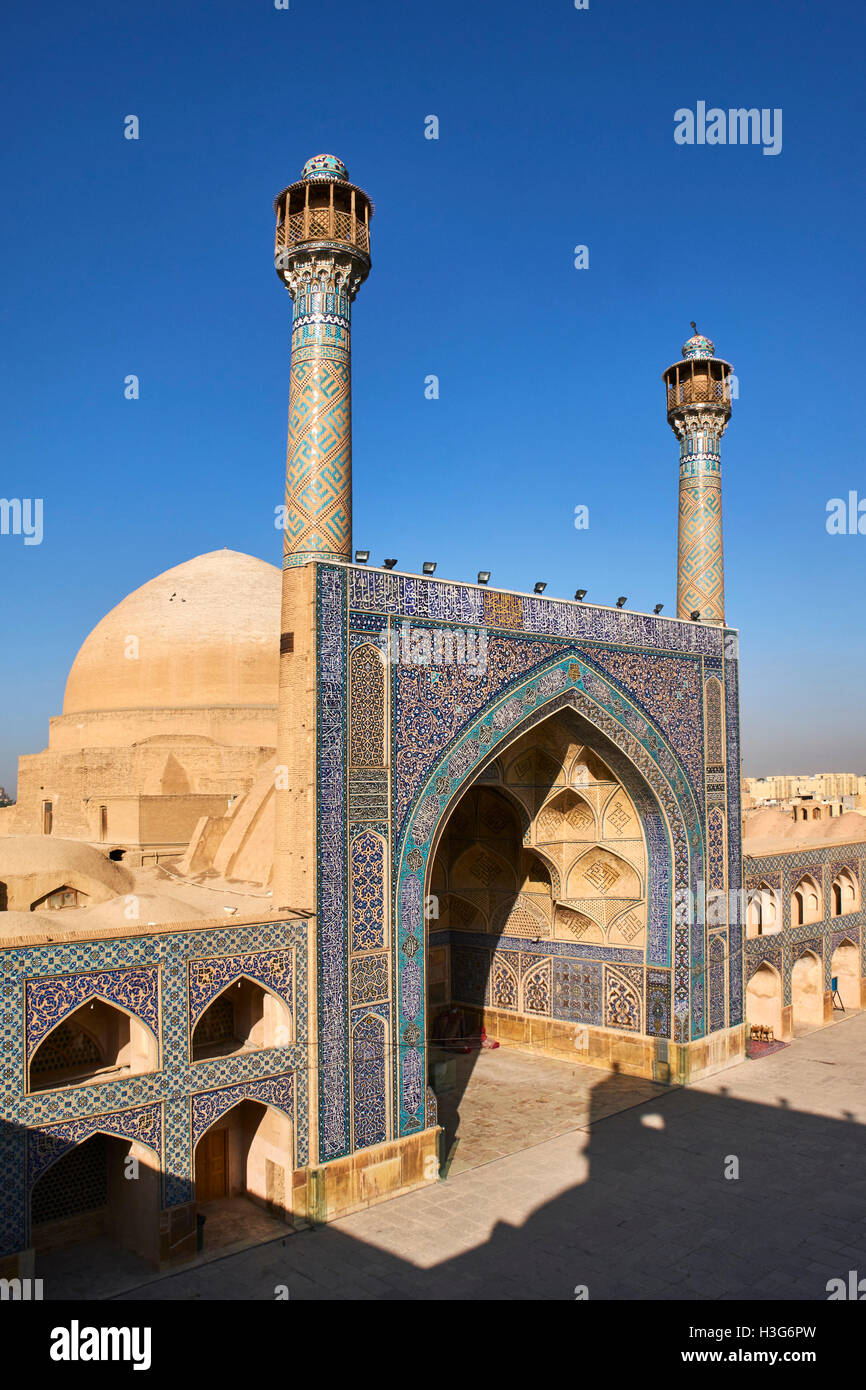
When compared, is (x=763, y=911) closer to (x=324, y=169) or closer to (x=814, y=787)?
(x=324, y=169)

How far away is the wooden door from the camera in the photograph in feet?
26.6

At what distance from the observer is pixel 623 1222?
7.84 metres

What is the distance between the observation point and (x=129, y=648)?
15.0 metres

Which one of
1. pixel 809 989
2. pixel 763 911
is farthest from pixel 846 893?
pixel 763 911

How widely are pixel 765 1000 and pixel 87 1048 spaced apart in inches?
362

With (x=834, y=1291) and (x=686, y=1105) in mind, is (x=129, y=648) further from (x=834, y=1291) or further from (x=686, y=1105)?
(x=834, y=1291)

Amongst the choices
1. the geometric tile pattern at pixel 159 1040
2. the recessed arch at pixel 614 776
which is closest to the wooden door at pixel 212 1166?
the geometric tile pattern at pixel 159 1040

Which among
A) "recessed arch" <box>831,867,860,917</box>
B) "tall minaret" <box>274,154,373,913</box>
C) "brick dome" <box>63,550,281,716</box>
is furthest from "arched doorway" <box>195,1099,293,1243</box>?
"recessed arch" <box>831,867,860,917</box>

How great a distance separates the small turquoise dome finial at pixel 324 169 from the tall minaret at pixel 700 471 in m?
5.80

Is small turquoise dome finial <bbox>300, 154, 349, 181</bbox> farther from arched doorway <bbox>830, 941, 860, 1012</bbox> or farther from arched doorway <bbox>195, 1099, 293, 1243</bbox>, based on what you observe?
arched doorway <bbox>830, 941, 860, 1012</bbox>

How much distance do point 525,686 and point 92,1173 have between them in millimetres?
5510

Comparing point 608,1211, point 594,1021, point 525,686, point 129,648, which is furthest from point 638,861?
point 129,648
